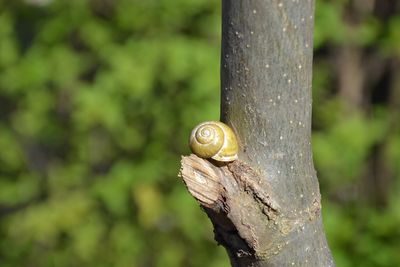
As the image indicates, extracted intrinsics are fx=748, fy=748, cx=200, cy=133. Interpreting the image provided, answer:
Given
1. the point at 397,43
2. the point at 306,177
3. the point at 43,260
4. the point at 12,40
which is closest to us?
the point at 306,177

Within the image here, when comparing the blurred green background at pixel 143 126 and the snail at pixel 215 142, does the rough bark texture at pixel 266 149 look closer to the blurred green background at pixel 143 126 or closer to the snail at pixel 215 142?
the snail at pixel 215 142

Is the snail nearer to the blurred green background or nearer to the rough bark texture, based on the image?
the rough bark texture

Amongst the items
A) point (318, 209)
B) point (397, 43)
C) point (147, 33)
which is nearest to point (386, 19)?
point (397, 43)

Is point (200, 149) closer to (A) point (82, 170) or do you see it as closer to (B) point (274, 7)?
(B) point (274, 7)

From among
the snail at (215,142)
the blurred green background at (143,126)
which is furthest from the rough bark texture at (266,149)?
the blurred green background at (143,126)

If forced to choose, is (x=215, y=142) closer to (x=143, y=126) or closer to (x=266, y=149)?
(x=266, y=149)

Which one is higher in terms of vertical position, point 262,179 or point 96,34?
point 96,34

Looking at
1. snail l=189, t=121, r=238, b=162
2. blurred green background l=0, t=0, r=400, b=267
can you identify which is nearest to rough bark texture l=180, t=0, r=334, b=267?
snail l=189, t=121, r=238, b=162
